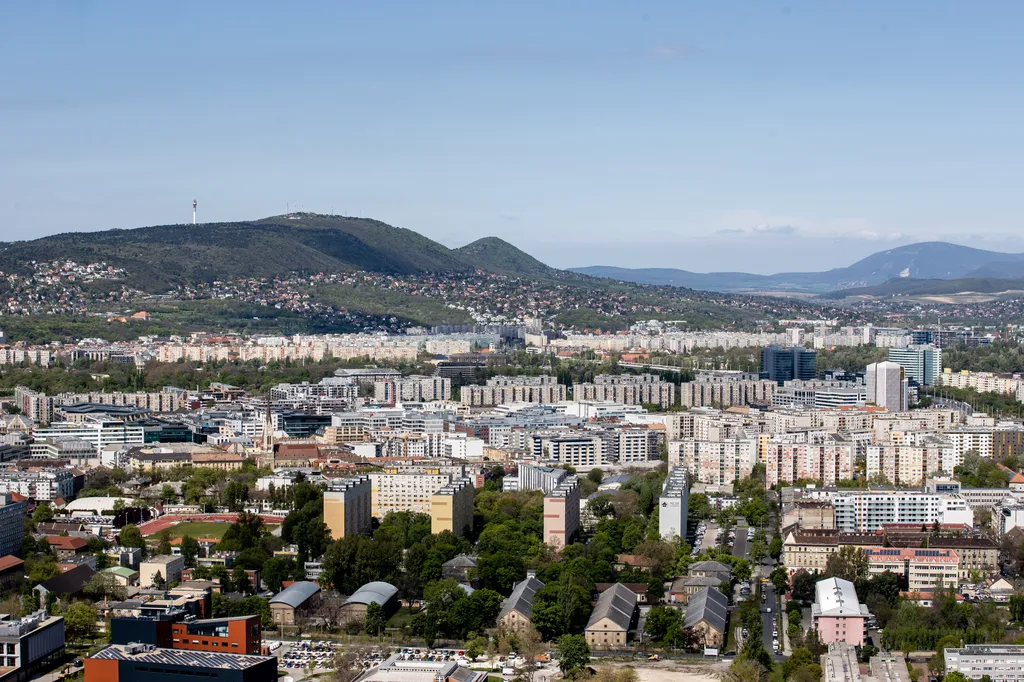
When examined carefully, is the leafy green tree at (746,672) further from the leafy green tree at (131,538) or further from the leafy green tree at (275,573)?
the leafy green tree at (131,538)

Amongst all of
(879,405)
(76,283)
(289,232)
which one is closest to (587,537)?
(879,405)

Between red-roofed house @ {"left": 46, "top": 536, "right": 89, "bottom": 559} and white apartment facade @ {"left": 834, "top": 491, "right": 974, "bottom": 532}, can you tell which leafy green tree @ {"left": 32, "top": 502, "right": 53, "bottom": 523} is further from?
white apartment facade @ {"left": 834, "top": 491, "right": 974, "bottom": 532}

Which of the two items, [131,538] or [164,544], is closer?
[164,544]

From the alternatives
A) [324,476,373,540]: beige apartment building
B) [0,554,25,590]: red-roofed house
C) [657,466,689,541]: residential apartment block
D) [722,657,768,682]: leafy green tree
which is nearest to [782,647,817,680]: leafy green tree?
[722,657,768,682]: leafy green tree

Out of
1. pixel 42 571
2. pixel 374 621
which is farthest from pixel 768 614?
pixel 42 571

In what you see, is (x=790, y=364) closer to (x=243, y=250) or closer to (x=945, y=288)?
(x=243, y=250)

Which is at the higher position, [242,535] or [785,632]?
[242,535]

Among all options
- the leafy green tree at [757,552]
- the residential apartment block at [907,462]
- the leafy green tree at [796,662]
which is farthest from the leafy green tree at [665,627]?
the residential apartment block at [907,462]
